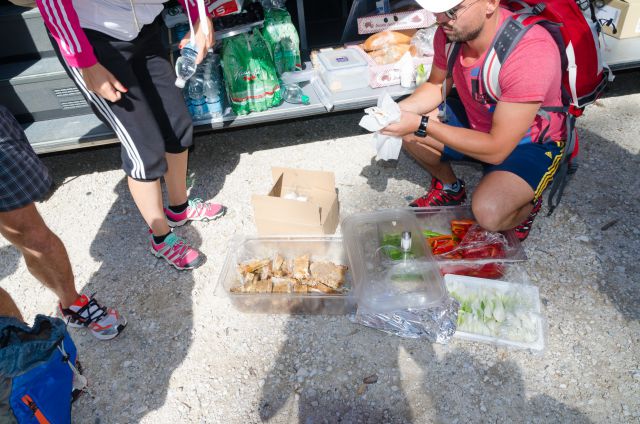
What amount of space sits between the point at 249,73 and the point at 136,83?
50.7 inches

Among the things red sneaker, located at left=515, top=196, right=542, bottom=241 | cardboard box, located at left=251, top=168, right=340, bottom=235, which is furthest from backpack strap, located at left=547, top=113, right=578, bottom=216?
cardboard box, located at left=251, top=168, right=340, bottom=235

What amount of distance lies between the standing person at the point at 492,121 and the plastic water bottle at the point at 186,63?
1.25 m

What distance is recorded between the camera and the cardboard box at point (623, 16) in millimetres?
4238

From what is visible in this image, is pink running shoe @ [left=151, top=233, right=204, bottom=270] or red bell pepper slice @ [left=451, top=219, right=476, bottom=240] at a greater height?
red bell pepper slice @ [left=451, top=219, right=476, bottom=240]

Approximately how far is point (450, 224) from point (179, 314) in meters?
1.91

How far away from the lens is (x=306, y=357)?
8.39 feet

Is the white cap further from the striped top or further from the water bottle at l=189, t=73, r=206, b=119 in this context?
the water bottle at l=189, t=73, r=206, b=119

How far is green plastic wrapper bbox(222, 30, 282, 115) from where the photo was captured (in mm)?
3658

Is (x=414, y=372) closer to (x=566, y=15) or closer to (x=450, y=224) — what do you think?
(x=450, y=224)

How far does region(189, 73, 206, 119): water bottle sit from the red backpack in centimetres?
216

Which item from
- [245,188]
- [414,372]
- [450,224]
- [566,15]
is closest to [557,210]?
[450,224]

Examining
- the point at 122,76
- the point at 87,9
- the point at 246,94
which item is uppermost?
the point at 87,9

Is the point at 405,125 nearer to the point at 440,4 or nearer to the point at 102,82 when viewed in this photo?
the point at 440,4

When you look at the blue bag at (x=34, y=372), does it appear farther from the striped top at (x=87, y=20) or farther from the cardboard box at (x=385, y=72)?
the cardboard box at (x=385, y=72)
